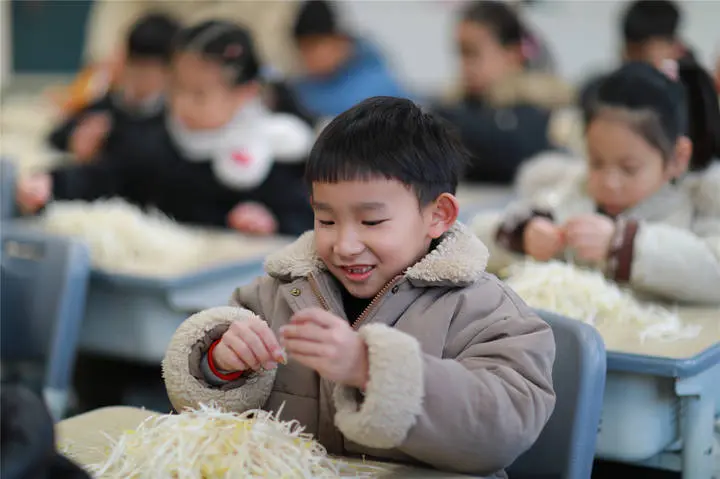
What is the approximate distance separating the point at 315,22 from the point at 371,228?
3274 mm

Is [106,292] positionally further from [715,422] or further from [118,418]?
[715,422]

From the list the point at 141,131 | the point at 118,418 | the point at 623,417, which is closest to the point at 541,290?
the point at 623,417

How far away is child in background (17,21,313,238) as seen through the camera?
3.15 meters

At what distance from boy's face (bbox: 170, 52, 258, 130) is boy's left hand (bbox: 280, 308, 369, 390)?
6.87ft

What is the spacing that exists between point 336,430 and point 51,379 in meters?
1.19

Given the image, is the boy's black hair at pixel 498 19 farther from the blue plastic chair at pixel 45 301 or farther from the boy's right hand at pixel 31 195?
the blue plastic chair at pixel 45 301

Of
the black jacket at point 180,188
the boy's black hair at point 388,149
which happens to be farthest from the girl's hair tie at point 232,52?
the boy's black hair at point 388,149

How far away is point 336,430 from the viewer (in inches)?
53.0

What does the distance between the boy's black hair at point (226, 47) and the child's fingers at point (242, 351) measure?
6.44ft

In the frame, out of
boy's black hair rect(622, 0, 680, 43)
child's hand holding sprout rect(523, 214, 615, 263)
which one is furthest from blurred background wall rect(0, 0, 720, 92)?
child's hand holding sprout rect(523, 214, 615, 263)

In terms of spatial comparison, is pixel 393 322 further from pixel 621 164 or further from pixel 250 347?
pixel 621 164

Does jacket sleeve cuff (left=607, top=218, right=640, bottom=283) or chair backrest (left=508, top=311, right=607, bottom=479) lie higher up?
jacket sleeve cuff (left=607, top=218, right=640, bottom=283)

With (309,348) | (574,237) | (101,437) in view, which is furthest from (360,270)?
(574,237)

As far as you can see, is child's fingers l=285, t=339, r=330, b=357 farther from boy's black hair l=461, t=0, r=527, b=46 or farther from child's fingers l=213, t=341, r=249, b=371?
boy's black hair l=461, t=0, r=527, b=46
